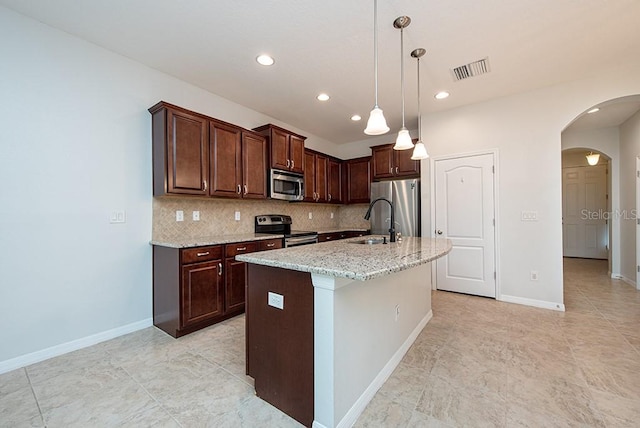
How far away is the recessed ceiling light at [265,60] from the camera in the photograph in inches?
101

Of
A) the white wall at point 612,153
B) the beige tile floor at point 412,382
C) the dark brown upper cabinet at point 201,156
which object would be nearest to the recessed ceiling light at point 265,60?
the dark brown upper cabinet at point 201,156

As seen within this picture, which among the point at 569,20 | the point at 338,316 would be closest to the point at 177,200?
the point at 338,316

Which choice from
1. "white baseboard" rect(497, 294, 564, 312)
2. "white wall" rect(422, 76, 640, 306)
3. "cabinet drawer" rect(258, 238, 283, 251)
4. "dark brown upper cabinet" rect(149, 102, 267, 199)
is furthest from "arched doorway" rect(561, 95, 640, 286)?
"dark brown upper cabinet" rect(149, 102, 267, 199)

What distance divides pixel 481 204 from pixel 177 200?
392 cm

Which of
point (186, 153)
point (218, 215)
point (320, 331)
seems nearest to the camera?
point (320, 331)

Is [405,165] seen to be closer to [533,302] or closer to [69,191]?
[533,302]

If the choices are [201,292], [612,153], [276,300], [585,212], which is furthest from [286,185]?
[585,212]

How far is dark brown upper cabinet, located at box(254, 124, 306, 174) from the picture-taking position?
3.68 m

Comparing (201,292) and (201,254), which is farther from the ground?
(201,254)

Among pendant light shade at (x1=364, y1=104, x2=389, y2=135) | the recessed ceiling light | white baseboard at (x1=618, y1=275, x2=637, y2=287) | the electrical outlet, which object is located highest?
the recessed ceiling light

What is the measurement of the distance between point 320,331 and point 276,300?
0.34 meters

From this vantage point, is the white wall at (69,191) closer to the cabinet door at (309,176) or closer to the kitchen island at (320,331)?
the kitchen island at (320,331)

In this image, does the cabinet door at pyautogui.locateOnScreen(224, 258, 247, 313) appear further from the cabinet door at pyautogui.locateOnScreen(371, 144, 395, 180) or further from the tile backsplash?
the cabinet door at pyautogui.locateOnScreen(371, 144, 395, 180)

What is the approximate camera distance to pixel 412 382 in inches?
70.9
